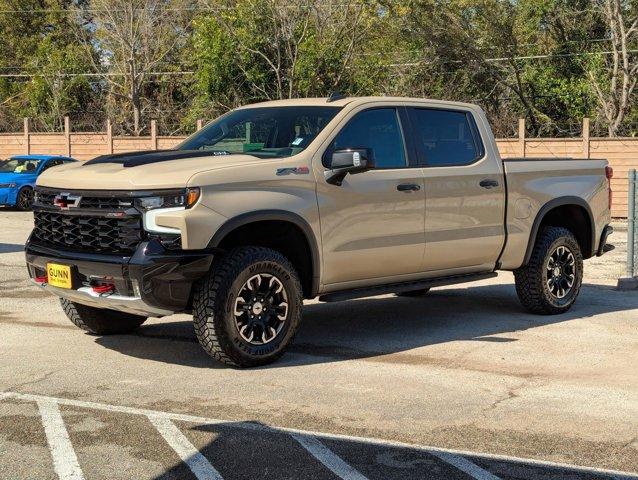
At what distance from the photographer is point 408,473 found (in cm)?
497

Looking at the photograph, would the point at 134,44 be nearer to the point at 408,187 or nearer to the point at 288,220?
the point at 408,187

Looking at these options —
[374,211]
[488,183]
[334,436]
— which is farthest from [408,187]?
[334,436]

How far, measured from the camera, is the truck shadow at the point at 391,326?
7.84 metres

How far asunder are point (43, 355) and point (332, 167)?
2.62 m

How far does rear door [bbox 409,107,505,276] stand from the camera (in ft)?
27.9

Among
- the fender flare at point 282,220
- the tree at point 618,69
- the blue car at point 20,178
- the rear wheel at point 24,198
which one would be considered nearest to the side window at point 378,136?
the fender flare at point 282,220

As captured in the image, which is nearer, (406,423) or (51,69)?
(406,423)

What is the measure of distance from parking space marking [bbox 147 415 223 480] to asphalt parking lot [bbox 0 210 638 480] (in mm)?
11

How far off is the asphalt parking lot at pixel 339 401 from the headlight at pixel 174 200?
3.90ft

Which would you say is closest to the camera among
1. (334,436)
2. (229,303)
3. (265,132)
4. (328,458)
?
(328,458)

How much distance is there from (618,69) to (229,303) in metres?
24.7

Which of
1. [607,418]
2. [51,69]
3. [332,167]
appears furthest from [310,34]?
[607,418]

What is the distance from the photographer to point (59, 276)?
7340 millimetres

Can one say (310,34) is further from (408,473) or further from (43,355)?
(408,473)
